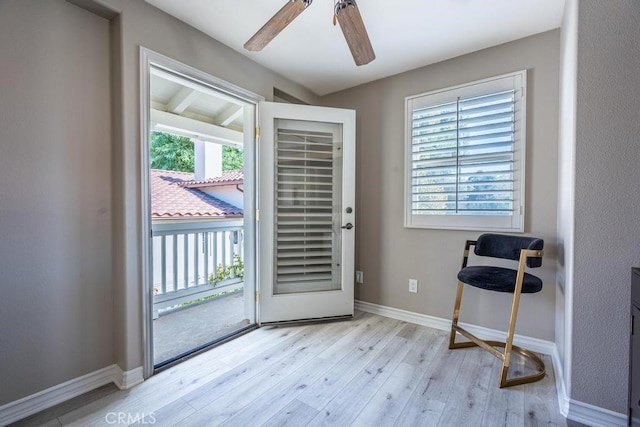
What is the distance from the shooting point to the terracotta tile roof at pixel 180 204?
10.9 ft

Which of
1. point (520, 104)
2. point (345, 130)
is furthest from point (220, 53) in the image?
point (520, 104)

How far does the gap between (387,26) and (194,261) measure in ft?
10.3

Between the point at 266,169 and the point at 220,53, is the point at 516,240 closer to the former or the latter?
the point at 266,169

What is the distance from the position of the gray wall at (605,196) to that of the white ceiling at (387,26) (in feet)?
2.11

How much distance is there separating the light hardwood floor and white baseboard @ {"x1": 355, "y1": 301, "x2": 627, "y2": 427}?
0.23ft

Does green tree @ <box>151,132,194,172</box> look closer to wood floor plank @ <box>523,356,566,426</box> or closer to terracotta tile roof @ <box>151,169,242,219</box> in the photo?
terracotta tile roof @ <box>151,169,242,219</box>

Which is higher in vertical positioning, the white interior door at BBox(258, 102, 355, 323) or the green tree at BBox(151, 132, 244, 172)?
the green tree at BBox(151, 132, 244, 172)

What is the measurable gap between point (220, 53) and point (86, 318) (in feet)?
6.63

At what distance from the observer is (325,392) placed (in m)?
1.66

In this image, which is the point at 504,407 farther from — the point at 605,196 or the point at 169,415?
the point at 169,415

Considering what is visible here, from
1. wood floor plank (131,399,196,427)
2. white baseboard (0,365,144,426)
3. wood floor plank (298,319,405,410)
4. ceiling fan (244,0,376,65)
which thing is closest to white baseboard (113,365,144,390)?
white baseboard (0,365,144,426)

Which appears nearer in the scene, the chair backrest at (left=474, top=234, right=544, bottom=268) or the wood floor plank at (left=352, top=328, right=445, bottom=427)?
the wood floor plank at (left=352, top=328, right=445, bottom=427)

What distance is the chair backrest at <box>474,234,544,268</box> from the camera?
1732mm

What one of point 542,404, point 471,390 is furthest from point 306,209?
point 542,404
